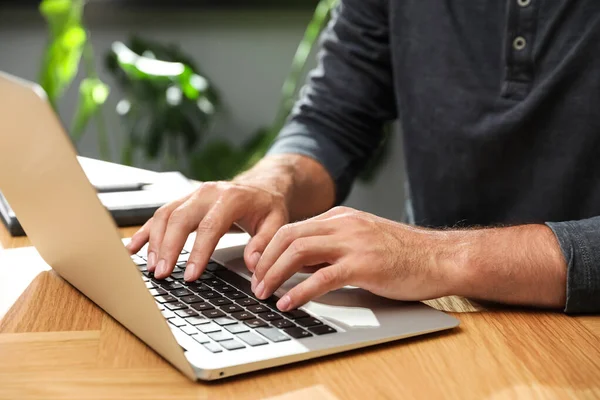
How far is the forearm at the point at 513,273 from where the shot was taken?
77 cm

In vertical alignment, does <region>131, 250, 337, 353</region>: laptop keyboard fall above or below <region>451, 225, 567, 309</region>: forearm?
below

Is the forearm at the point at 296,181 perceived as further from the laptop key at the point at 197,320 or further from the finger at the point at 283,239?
the laptop key at the point at 197,320

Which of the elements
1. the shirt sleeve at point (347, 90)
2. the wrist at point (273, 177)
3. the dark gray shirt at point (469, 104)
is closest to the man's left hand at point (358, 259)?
the wrist at point (273, 177)

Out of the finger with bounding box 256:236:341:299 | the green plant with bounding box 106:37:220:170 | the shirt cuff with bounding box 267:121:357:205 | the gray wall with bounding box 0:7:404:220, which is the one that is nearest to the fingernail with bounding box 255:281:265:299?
the finger with bounding box 256:236:341:299

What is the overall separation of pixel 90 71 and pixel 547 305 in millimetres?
2020

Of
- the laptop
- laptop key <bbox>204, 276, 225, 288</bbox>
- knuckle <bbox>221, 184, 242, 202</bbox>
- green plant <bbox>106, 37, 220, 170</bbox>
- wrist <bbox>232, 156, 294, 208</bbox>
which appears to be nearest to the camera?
the laptop

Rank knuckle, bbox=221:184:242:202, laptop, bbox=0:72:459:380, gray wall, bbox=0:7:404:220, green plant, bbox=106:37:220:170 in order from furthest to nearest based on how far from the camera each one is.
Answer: gray wall, bbox=0:7:404:220, green plant, bbox=106:37:220:170, knuckle, bbox=221:184:242:202, laptop, bbox=0:72:459:380

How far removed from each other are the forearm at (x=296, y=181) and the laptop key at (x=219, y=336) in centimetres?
37

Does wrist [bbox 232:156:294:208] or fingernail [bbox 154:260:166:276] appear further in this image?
wrist [bbox 232:156:294:208]

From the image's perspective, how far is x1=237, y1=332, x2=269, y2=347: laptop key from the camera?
2.04ft

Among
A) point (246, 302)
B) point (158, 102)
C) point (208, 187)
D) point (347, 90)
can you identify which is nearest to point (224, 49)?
point (158, 102)

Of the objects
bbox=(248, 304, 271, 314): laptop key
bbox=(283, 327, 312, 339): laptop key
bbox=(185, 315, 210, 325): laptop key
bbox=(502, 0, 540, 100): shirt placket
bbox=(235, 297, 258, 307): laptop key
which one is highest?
bbox=(502, 0, 540, 100): shirt placket

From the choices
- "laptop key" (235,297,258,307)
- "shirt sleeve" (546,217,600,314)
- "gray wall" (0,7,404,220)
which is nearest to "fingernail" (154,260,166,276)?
"laptop key" (235,297,258,307)

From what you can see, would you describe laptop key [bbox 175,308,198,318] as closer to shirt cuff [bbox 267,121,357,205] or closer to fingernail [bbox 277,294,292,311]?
fingernail [bbox 277,294,292,311]
